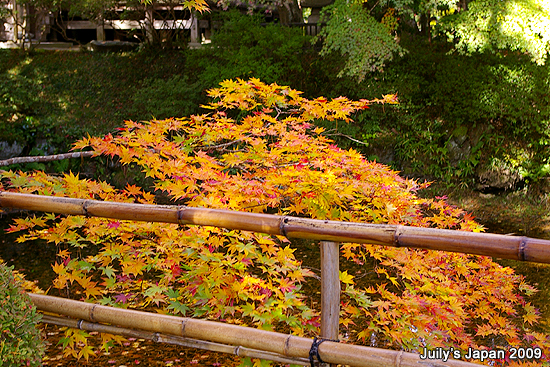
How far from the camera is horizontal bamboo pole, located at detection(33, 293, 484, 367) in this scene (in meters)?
2.19

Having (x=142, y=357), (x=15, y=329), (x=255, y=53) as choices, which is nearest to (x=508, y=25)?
(x=255, y=53)

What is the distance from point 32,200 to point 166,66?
11.5 m

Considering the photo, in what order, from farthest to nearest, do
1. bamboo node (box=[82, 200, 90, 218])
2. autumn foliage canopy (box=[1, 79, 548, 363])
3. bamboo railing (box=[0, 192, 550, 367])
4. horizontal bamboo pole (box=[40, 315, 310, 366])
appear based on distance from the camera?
autumn foliage canopy (box=[1, 79, 548, 363]) → bamboo node (box=[82, 200, 90, 218]) → horizontal bamboo pole (box=[40, 315, 310, 366]) → bamboo railing (box=[0, 192, 550, 367])

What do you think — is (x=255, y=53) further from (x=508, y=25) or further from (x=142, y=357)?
(x=142, y=357)

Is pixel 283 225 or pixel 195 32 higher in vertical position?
pixel 195 32

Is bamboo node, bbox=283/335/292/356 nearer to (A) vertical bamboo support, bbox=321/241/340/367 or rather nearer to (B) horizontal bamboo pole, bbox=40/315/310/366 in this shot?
(B) horizontal bamboo pole, bbox=40/315/310/366

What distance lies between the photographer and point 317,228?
2283 millimetres

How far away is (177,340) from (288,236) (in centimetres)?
86

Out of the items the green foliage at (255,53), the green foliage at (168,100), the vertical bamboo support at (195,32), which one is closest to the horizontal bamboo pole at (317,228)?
the green foliage at (168,100)

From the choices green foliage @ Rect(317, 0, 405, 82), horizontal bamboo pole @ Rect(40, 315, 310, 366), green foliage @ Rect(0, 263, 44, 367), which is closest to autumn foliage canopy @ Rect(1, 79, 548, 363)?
horizontal bamboo pole @ Rect(40, 315, 310, 366)

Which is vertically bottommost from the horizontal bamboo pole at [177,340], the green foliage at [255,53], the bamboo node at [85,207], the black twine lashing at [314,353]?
the horizontal bamboo pole at [177,340]

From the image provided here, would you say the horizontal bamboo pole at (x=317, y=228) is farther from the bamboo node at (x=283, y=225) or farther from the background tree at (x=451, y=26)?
the background tree at (x=451, y=26)

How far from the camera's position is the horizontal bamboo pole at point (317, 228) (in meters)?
1.96

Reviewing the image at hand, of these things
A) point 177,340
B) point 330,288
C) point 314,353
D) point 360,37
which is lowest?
point 177,340
